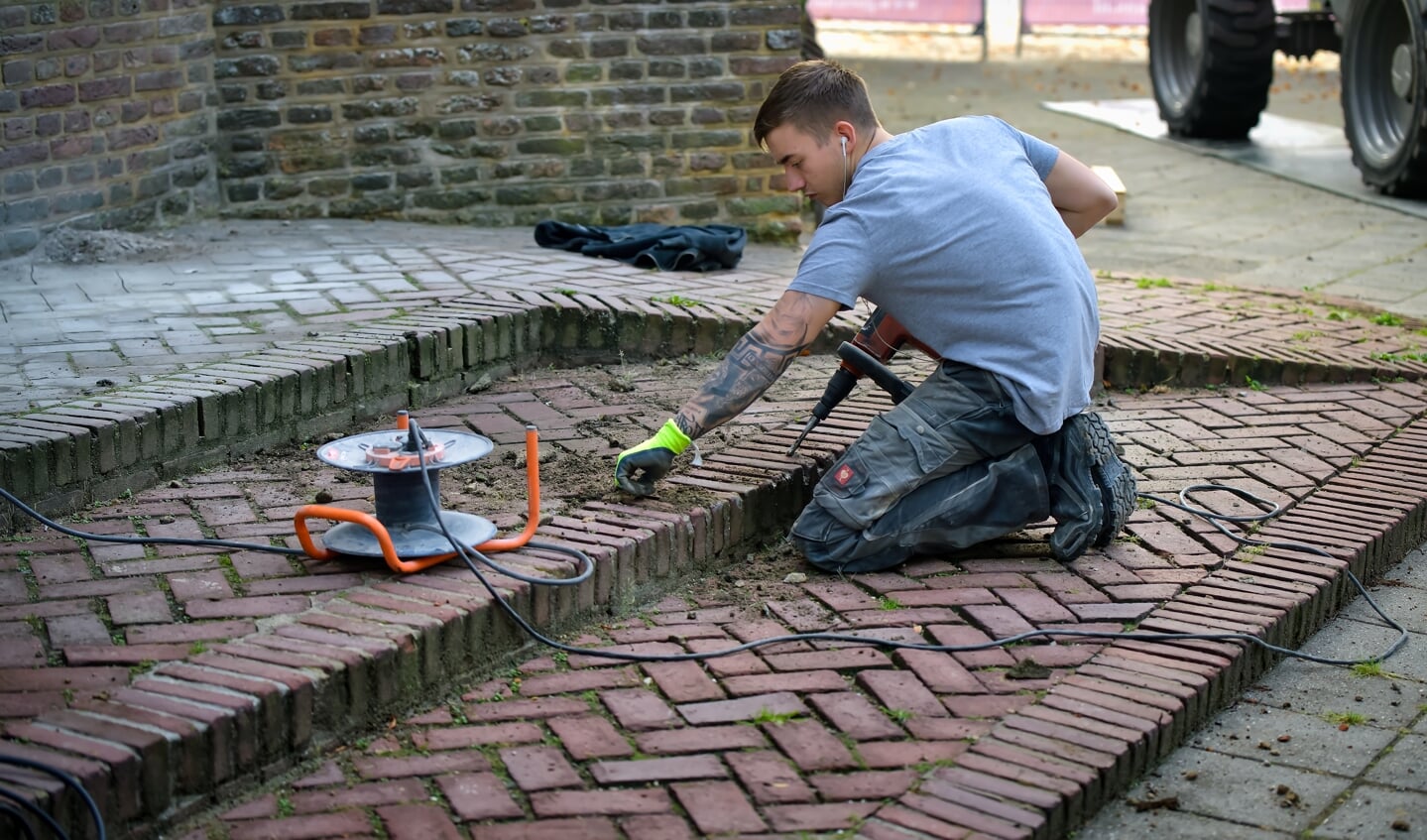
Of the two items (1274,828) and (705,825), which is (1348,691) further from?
(705,825)

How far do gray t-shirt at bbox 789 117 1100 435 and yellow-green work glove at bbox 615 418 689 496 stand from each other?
1.50 ft

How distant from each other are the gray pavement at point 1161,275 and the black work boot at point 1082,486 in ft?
1.73

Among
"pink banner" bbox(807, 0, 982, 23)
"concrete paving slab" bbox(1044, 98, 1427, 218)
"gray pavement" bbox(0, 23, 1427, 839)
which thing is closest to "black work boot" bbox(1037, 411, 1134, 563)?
"gray pavement" bbox(0, 23, 1427, 839)

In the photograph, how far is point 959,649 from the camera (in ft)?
10.5

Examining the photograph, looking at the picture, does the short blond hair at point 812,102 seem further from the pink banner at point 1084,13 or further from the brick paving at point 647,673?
the pink banner at point 1084,13

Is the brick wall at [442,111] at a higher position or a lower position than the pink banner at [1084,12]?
lower

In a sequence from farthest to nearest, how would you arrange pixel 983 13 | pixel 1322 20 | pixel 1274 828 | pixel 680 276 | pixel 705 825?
pixel 983 13 < pixel 1322 20 < pixel 680 276 < pixel 1274 828 < pixel 705 825

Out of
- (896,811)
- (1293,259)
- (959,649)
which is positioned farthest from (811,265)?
(1293,259)

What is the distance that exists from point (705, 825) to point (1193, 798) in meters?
0.96

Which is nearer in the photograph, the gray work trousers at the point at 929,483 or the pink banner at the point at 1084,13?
the gray work trousers at the point at 929,483

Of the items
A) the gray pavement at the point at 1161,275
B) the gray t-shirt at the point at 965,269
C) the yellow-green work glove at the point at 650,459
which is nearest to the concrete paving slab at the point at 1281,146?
the gray pavement at the point at 1161,275

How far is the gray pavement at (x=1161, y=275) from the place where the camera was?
2.87 m

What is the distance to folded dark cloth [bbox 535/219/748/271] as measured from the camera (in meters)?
6.14

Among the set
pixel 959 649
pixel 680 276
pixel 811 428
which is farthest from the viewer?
pixel 680 276
